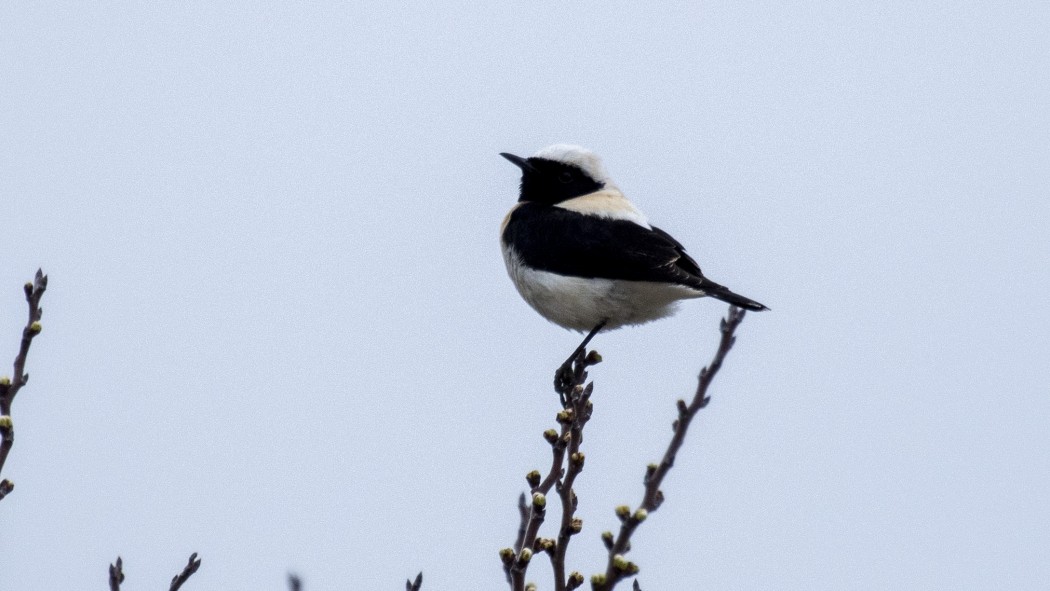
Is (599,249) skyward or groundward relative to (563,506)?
skyward

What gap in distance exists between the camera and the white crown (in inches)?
362

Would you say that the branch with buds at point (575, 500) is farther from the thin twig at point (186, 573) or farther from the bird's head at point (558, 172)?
the bird's head at point (558, 172)

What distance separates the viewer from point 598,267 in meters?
7.69

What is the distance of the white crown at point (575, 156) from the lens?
9.19m

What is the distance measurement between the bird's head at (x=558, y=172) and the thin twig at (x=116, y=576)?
Answer: 5.94 meters

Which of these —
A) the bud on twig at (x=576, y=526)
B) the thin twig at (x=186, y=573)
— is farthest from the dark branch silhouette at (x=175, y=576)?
the bud on twig at (x=576, y=526)

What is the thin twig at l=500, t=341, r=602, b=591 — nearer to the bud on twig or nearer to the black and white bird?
the bud on twig

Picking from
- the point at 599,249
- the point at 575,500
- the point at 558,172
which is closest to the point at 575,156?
the point at 558,172

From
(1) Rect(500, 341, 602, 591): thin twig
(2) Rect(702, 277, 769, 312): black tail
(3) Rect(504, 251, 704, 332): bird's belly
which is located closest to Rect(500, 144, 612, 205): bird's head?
(3) Rect(504, 251, 704, 332): bird's belly

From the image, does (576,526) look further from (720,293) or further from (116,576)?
(720,293)

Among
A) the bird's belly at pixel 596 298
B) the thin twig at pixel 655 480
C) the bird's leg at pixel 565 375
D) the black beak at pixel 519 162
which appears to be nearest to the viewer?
the thin twig at pixel 655 480

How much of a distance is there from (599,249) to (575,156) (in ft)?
5.29

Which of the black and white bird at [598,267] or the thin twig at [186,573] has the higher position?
the black and white bird at [598,267]

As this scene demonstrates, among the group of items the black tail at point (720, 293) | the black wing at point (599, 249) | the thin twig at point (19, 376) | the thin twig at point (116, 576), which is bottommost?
the thin twig at point (116, 576)
